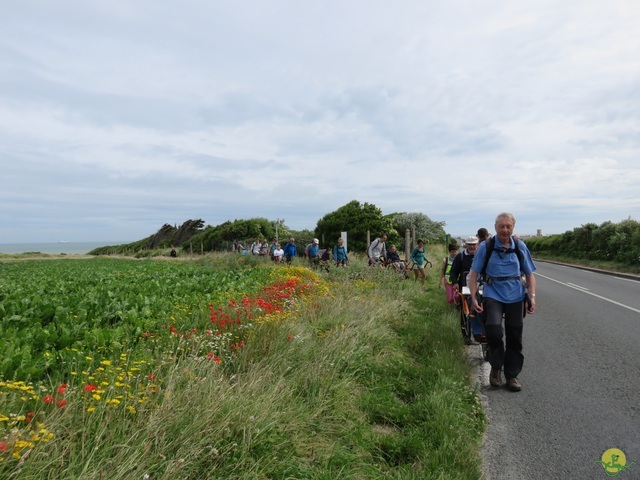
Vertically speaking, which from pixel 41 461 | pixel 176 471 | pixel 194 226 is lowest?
pixel 176 471

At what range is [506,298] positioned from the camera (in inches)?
194

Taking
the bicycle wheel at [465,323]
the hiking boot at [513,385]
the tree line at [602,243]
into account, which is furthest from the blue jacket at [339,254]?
the tree line at [602,243]

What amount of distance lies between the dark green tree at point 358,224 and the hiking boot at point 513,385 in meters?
30.1

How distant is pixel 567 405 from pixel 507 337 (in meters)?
0.93

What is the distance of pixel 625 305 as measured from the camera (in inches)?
396

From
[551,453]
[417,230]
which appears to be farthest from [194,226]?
[551,453]

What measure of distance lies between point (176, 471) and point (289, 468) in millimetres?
765

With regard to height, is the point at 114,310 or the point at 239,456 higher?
the point at 114,310

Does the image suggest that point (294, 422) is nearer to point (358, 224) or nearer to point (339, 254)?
point (339, 254)

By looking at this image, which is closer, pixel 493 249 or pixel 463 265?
pixel 493 249

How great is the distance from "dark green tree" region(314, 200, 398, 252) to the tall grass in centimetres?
3047

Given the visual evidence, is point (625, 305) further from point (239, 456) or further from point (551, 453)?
point (239, 456)

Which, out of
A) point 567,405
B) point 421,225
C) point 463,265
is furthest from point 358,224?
point 567,405

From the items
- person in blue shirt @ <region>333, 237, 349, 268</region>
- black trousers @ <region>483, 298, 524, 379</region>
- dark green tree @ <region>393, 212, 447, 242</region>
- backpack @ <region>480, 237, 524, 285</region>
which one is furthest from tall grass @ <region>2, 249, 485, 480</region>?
dark green tree @ <region>393, 212, 447, 242</region>
